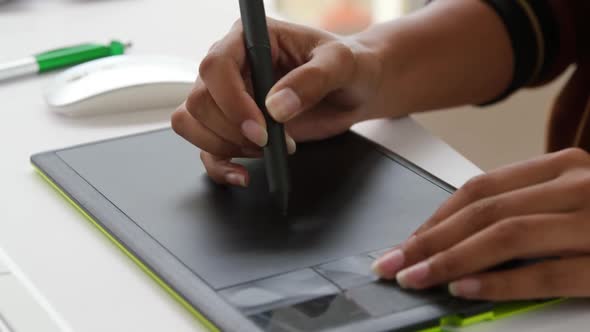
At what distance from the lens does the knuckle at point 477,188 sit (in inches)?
25.5

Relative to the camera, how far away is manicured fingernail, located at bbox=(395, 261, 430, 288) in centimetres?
59

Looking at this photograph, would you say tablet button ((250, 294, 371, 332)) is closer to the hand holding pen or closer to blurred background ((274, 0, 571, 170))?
the hand holding pen

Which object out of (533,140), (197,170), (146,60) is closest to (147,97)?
(146,60)

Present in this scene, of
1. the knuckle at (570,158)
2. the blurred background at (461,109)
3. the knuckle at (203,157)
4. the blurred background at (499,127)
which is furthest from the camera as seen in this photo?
the blurred background at (499,127)

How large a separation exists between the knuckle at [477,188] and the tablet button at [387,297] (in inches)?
3.5

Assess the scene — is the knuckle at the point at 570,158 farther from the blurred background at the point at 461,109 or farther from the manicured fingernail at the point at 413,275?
the blurred background at the point at 461,109

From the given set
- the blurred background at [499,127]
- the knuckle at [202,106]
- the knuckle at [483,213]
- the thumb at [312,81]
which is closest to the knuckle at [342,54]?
the thumb at [312,81]

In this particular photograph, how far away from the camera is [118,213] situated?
2.30 feet

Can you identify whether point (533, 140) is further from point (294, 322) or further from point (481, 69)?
point (294, 322)

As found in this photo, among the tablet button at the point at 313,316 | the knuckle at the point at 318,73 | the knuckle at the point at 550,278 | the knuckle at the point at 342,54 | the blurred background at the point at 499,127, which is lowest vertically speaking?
the tablet button at the point at 313,316

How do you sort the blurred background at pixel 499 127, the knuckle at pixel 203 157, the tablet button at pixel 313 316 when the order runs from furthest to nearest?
1. the blurred background at pixel 499 127
2. the knuckle at pixel 203 157
3. the tablet button at pixel 313 316

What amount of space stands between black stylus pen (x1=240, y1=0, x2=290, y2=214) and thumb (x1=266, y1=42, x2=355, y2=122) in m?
0.01

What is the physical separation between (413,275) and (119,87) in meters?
0.42

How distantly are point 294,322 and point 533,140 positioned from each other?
5.10 ft
